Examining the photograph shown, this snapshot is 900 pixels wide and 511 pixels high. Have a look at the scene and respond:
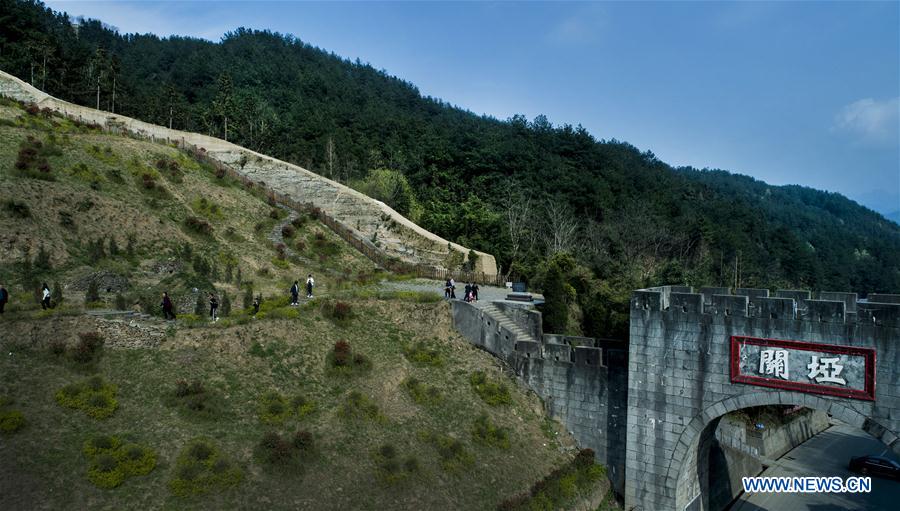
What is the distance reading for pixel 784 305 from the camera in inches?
623

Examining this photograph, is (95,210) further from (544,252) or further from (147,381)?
(544,252)

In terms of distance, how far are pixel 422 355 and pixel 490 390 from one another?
297 cm

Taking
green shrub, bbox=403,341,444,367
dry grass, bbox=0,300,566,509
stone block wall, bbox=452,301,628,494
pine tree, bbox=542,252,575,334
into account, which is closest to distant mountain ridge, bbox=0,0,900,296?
pine tree, bbox=542,252,575,334

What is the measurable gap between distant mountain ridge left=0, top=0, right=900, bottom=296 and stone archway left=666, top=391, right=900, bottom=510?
18.7 meters

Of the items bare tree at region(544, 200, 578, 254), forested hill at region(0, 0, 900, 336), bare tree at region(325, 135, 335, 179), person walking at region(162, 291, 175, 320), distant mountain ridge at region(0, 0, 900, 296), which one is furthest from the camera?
bare tree at region(325, 135, 335, 179)

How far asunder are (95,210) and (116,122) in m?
18.9

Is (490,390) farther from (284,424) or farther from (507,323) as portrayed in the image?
(284,424)

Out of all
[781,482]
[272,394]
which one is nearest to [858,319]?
[781,482]

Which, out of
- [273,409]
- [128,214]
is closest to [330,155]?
[128,214]

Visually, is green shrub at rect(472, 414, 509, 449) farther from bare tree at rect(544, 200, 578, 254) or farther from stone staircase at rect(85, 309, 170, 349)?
bare tree at rect(544, 200, 578, 254)

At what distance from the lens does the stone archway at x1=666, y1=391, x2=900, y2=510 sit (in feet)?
48.0

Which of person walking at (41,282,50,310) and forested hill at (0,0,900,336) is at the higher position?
forested hill at (0,0,900,336)

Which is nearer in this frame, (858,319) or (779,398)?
(858,319)

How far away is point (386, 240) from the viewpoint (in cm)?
4028
